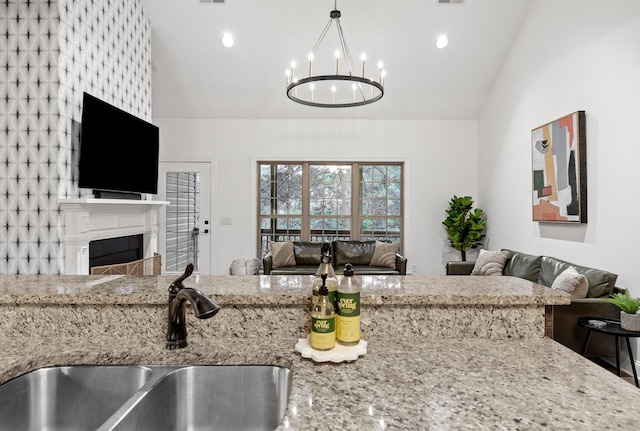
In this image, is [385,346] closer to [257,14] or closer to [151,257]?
[151,257]

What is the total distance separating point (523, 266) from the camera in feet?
13.7

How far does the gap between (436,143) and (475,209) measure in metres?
1.22

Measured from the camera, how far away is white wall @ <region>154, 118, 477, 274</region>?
20.3 feet

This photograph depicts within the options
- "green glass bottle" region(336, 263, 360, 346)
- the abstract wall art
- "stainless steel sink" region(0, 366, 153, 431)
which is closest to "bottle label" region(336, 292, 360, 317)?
"green glass bottle" region(336, 263, 360, 346)

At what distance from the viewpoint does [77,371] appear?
1029mm

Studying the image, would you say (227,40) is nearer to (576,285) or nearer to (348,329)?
(576,285)

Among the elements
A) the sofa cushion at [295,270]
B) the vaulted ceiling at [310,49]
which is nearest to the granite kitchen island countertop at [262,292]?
the sofa cushion at [295,270]

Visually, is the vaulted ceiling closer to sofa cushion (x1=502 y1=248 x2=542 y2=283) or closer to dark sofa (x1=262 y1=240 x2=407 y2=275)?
dark sofa (x1=262 y1=240 x2=407 y2=275)

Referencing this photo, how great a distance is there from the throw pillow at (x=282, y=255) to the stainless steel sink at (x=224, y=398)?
4296mm

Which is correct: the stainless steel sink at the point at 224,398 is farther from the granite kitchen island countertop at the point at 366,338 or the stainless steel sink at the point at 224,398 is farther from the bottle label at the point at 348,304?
the bottle label at the point at 348,304

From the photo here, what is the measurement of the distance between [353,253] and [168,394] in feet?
15.1

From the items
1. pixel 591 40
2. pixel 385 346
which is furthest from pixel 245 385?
pixel 591 40

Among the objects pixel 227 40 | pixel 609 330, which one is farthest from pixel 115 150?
pixel 609 330

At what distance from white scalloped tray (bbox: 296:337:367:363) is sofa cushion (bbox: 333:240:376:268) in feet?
14.3
